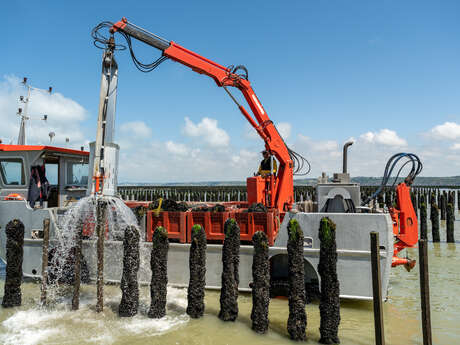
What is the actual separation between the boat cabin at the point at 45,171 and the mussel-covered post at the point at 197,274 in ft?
20.6

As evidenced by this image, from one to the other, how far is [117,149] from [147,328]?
4462mm

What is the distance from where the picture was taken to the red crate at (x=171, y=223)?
31.1ft

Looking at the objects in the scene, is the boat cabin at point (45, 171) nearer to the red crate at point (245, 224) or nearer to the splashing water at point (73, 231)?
the splashing water at point (73, 231)

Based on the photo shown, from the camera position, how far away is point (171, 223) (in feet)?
31.6

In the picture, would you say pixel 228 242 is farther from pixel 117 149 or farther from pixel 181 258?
pixel 117 149

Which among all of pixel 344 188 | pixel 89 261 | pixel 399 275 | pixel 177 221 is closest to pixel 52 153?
pixel 89 261

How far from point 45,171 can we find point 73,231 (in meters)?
3.79

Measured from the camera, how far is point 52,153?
11797mm

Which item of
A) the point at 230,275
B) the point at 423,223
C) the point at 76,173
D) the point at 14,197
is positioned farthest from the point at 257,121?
the point at 423,223

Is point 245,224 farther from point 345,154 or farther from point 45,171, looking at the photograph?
point 45,171

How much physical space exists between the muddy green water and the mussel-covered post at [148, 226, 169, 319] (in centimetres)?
27

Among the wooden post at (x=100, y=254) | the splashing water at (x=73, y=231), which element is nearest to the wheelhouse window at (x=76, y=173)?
the splashing water at (x=73, y=231)

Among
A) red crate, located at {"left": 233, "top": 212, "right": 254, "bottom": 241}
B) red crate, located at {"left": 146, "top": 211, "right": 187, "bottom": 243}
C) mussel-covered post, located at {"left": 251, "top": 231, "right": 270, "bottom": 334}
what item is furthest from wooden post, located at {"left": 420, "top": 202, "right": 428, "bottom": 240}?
red crate, located at {"left": 146, "top": 211, "right": 187, "bottom": 243}

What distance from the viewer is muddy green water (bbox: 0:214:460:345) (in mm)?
6980
